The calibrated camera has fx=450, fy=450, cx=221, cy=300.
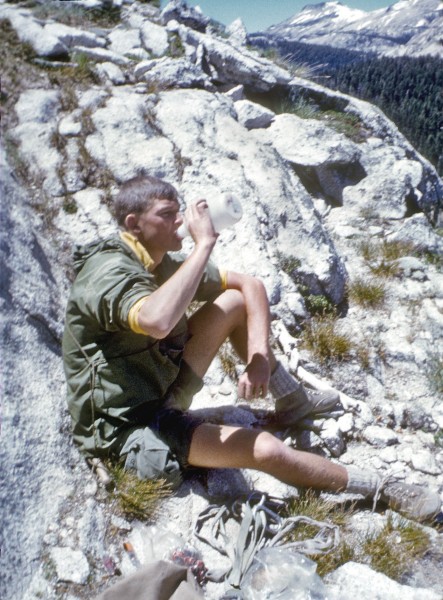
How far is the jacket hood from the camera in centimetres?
265

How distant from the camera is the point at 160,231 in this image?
2.82m

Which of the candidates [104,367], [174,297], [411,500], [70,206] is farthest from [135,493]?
[70,206]

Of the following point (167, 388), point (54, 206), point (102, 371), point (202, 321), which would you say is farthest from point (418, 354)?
point (54, 206)

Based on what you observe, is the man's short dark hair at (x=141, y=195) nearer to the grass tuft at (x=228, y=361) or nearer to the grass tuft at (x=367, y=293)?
the grass tuft at (x=228, y=361)

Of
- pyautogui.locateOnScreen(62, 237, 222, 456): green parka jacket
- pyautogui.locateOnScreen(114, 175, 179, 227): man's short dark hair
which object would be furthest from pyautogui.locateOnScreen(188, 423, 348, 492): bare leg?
pyautogui.locateOnScreen(114, 175, 179, 227): man's short dark hair

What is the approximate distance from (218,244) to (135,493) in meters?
2.81

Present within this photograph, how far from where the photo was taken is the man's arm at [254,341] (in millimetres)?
2908

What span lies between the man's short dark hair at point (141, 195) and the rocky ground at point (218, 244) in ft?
3.00

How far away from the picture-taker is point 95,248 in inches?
106

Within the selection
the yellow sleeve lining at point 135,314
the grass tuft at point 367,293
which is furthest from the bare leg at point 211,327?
the grass tuft at point 367,293

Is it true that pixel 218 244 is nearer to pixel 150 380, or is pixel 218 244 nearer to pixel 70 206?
pixel 70 206

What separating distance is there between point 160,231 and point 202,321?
2.35 ft

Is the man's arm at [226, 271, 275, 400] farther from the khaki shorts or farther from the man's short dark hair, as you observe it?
the man's short dark hair

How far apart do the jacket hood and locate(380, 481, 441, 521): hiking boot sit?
224 cm
